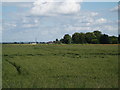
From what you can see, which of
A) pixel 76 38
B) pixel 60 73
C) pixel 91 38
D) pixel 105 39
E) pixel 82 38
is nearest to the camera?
pixel 60 73

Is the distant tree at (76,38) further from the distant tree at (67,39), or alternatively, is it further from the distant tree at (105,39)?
the distant tree at (105,39)

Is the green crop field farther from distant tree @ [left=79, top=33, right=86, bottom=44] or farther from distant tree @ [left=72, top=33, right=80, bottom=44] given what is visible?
distant tree @ [left=72, top=33, right=80, bottom=44]

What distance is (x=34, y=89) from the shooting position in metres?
8.07

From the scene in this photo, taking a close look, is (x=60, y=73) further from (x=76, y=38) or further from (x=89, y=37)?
(x=76, y=38)

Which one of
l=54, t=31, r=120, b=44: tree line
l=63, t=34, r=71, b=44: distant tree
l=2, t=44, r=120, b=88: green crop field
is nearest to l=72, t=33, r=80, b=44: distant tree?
l=54, t=31, r=120, b=44: tree line

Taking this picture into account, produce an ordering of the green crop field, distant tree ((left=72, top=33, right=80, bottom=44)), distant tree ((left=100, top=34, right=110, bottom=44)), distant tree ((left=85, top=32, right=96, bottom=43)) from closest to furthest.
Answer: the green crop field < distant tree ((left=100, top=34, right=110, bottom=44)) < distant tree ((left=85, top=32, right=96, bottom=43)) < distant tree ((left=72, top=33, right=80, bottom=44))

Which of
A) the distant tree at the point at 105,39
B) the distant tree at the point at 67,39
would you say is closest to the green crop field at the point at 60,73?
the distant tree at the point at 105,39

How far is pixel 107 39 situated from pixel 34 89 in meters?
84.5

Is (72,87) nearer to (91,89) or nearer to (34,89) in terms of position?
(91,89)

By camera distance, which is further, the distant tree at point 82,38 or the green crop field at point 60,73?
the distant tree at point 82,38

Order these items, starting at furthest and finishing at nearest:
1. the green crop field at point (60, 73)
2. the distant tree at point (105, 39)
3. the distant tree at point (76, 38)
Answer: the distant tree at point (76, 38), the distant tree at point (105, 39), the green crop field at point (60, 73)

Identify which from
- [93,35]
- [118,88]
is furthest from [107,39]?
A: [118,88]

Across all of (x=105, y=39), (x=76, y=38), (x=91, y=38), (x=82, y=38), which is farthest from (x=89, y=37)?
(x=105, y=39)

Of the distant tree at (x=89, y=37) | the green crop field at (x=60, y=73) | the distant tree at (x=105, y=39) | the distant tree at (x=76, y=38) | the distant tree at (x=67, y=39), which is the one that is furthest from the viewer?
the distant tree at (x=67, y=39)
